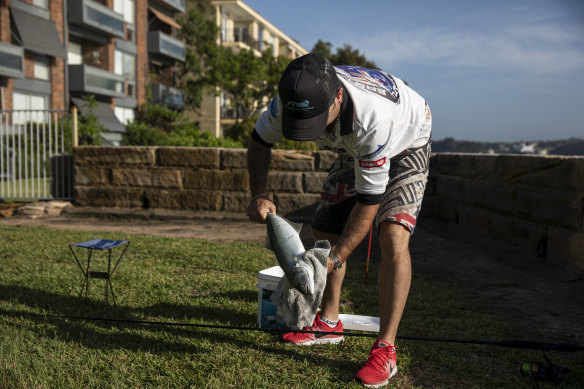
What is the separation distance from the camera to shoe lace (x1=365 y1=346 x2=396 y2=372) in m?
2.73

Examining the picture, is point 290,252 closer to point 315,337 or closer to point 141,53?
point 315,337

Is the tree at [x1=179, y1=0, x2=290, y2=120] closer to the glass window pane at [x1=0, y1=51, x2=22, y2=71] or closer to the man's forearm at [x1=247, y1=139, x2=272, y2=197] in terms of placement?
the glass window pane at [x1=0, y1=51, x2=22, y2=71]

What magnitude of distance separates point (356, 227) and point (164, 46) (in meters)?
34.3

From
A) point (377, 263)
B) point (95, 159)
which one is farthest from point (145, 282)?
point (95, 159)

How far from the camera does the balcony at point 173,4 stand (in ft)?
116

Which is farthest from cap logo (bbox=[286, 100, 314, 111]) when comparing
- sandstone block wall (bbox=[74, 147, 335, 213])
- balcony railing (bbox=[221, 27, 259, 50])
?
balcony railing (bbox=[221, 27, 259, 50])

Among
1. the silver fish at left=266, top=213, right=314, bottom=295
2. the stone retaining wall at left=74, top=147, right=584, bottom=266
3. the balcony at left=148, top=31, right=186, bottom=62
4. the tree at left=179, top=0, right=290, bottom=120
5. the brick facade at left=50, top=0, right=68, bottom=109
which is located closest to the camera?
the silver fish at left=266, top=213, right=314, bottom=295

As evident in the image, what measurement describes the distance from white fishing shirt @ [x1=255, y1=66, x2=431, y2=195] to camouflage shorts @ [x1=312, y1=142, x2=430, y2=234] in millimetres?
118

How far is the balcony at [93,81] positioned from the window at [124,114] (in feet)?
5.84

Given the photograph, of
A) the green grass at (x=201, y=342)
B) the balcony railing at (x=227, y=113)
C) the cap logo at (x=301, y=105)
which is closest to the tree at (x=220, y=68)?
the balcony railing at (x=227, y=113)

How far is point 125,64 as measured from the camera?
105 feet

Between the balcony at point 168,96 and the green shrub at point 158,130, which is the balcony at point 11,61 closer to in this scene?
the green shrub at point 158,130

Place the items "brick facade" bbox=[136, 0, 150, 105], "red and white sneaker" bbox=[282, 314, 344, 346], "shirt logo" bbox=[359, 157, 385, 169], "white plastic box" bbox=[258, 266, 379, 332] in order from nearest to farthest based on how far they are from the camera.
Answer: "shirt logo" bbox=[359, 157, 385, 169] → "red and white sneaker" bbox=[282, 314, 344, 346] → "white plastic box" bbox=[258, 266, 379, 332] → "brick facade" bbox=[136, 0, 150, 105]

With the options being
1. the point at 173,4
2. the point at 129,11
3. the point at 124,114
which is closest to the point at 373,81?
the point at 124,114
